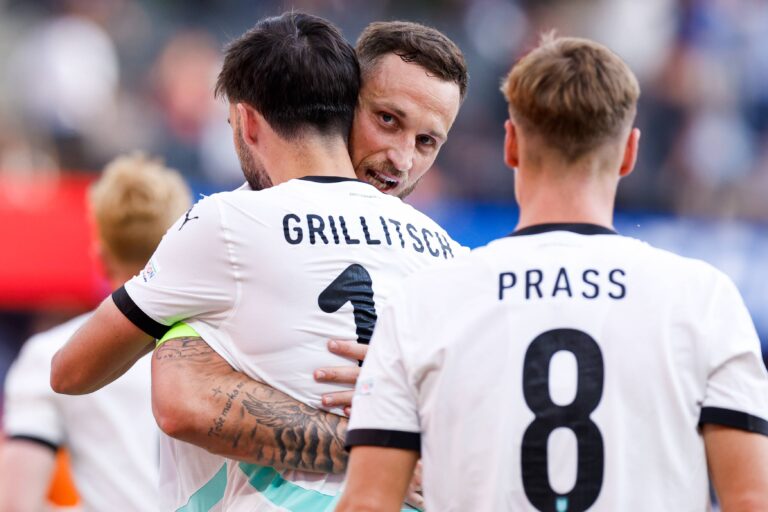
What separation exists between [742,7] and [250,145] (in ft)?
34.9

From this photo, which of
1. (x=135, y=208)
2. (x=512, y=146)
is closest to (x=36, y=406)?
(x=135, y=208)

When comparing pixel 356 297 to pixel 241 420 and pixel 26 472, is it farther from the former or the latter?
pixel 26 472

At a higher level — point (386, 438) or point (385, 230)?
point (385, 230)

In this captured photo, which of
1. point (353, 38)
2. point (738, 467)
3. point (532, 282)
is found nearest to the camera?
point (738, 467)

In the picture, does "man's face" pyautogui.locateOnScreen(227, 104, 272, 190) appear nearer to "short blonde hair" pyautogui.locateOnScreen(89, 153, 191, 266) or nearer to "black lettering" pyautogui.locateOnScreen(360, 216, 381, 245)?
"black lettering" pyautogui.locateOnScreen(360, 216, 381, 245)

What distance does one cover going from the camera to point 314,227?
3.62m

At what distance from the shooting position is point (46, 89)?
39.6ft

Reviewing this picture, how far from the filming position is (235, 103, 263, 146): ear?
12.6 ft

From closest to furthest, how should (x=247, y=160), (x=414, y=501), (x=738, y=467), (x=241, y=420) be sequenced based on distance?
1. (x=738, y=467)
2. (x=241, y=420)
3. (x=414, y=501)
4. (x=247, y=160)

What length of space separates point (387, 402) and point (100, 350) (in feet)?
3.31

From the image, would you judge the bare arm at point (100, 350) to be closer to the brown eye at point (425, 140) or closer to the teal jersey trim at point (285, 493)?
the teal jersey trim at point (285, 493)

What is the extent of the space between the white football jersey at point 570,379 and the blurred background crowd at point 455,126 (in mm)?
7958

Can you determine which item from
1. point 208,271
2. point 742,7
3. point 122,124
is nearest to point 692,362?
point 208,271

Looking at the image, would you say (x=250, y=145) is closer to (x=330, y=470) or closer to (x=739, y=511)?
(x=330, y=470)
